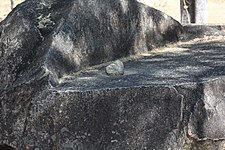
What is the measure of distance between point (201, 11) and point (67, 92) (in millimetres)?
4750

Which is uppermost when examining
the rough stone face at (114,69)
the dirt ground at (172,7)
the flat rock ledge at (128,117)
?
the rough stone face at (114,69)

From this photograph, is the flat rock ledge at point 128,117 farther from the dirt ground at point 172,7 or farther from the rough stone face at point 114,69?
the dirt ground at point 172,7

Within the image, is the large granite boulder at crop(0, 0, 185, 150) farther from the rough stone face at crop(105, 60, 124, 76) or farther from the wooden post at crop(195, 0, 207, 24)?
the wooden post at crop(195, 0, 207, 24)

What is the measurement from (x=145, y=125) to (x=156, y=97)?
0.21 metres

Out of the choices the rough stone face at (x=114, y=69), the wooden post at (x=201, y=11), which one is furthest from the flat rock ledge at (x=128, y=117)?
the wooden post at (x=201, y=11)

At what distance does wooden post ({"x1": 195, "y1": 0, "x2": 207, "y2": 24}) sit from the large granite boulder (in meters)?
3.25

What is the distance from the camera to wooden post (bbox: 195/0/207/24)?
763 centimetres

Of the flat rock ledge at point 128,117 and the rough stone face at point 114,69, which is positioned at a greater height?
the rough stone face at point 114,69

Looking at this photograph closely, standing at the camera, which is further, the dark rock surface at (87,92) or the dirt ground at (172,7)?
the dirt ground at (172,7)

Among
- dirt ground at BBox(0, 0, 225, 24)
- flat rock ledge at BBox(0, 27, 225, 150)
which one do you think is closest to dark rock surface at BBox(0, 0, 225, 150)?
flat rock ledge at BBox(0, 27, 225, 150)

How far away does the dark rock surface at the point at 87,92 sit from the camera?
338cm

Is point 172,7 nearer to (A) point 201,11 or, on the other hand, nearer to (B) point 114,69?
(A) point 201,11

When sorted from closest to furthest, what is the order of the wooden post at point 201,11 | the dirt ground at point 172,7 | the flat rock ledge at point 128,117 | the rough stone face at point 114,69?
the flat rock ledge at point 128,117
the rough stone face at point 114,69
the wooden post at point 201,11
the dirt ground at point 172,7

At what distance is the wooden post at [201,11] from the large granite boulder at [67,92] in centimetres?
325
